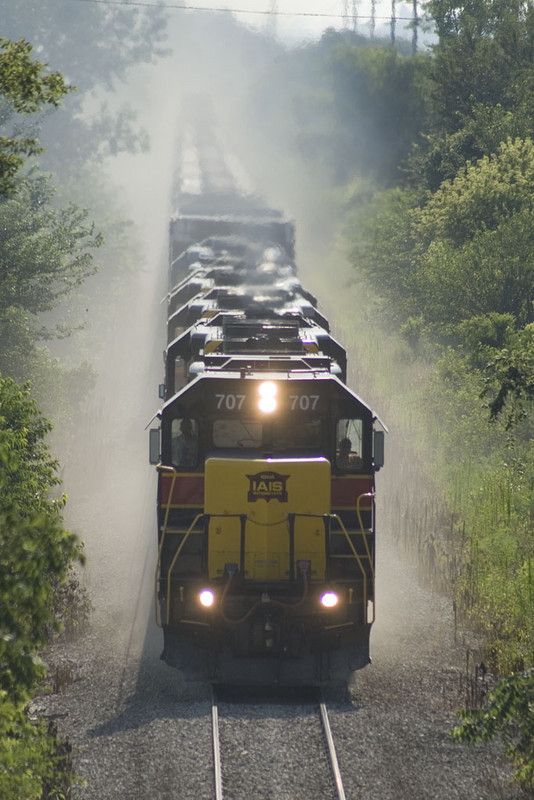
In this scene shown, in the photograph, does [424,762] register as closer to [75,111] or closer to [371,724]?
[371,724]

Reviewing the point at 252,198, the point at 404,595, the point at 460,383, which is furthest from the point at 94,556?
the point at 252,198

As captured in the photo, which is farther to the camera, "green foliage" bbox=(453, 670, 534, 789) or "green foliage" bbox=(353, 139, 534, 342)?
"green foliage" bbox=(353, 139, 534, 342)

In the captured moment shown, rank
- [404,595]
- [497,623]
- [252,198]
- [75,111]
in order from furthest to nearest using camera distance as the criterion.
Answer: [75,111], [252,198], [404,595], [497,623]

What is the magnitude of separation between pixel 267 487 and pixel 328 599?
1709 millimetres

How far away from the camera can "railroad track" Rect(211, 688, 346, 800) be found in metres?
10.1

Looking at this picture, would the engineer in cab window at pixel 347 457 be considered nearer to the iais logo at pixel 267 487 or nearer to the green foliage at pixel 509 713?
the iais logo at pixel 267 487

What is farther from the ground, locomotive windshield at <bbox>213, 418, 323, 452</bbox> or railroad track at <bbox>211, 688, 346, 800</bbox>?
locomotive windshield at <bbox>213, 418, 323, 452</bbox>

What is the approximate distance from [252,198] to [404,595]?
36945mm

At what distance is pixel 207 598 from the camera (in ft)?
40.8

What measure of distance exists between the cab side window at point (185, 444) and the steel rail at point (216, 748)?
3.05m

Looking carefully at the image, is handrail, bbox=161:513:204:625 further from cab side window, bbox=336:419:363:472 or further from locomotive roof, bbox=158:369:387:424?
cab side window, bbox=336:419:363:472

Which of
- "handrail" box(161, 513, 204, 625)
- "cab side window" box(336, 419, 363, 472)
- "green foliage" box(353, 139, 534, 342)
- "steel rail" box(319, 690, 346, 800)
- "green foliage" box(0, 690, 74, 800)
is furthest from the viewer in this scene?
"green foliage" box(353, 139, 534, 342)

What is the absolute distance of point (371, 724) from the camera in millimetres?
11617

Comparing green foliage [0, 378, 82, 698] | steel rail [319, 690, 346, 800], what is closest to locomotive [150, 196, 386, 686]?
steel rail [319, 690, 346, 800]
